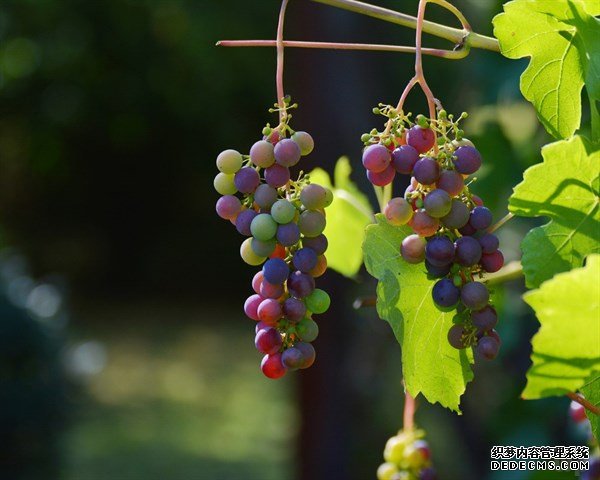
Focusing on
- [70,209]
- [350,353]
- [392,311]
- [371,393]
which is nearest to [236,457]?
[371,393]

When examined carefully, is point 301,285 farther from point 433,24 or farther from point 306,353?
point 433,24

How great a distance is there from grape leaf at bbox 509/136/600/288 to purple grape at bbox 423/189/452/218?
52 millimetres

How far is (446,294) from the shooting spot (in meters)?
0.57

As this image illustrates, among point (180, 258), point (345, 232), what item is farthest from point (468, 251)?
point (180, 258)

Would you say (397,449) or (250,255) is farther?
(397,449)

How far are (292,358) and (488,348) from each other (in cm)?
12

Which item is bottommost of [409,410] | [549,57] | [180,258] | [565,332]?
[565,332]

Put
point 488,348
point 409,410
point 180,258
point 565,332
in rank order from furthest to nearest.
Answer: point 180,258, point 409,410, point 488,348, point 565,332

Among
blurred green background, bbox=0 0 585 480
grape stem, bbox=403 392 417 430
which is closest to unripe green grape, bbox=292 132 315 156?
grape stem, bbox=403 392 417 430

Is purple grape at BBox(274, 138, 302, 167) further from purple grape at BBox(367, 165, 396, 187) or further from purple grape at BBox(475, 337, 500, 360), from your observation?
purple grape at BBox(475, 337, 500, 360)

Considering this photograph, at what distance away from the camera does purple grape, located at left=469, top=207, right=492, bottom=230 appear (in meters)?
0.57

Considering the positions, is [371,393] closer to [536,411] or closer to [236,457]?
[236,457]

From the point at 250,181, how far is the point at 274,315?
0.09m

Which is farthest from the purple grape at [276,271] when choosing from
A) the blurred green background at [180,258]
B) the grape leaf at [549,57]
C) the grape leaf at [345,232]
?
the blurred green background at [180,258]
